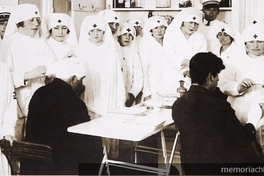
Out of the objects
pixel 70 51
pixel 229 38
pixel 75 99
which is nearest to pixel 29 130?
pixel 75 99

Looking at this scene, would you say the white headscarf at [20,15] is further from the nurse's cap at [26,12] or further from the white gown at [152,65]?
the white gown at [152,65]

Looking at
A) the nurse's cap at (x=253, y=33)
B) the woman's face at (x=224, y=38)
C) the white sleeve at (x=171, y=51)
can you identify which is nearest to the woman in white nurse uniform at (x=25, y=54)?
the white sleeve at (x=171, y=51)

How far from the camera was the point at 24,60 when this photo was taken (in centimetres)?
301

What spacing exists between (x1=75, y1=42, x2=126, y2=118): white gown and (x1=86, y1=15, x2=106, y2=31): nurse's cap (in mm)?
137

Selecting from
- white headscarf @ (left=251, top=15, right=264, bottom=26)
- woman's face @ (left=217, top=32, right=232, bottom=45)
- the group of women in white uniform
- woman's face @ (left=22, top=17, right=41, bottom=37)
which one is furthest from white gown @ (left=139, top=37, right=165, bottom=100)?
woman's face @ (left=22, top=17, right=41, bottom=37)

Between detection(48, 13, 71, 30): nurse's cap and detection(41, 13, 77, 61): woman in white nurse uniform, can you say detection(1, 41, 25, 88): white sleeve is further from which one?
detection(48, 13, 71, 30): nurse's cap

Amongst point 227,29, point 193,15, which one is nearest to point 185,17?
point 193,15

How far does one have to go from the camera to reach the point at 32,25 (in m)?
2.99

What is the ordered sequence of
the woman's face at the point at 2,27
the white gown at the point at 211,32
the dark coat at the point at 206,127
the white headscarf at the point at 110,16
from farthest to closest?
the woman's face at the point at 2,27 < the white headscarf at the point at 110,16 < the white gown at the point at 211,32 < the dark coat at the point at 206,127

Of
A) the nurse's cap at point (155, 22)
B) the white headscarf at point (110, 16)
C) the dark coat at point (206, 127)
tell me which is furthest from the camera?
the white headscarf at point (110, 16)

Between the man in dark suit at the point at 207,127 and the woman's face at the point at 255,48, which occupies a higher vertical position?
the woman's face at the point at 255,48

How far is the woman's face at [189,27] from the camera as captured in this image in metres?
2.76

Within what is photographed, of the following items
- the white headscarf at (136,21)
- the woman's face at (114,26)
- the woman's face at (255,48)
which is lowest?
the woman's face at (255,48)

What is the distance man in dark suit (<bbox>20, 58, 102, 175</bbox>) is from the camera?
9.51 ft
